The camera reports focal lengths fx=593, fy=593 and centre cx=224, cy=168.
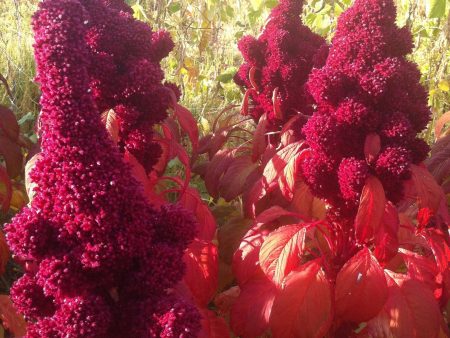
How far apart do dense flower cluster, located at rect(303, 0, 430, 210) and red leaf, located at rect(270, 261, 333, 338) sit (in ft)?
0.80

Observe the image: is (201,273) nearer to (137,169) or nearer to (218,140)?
(137,169)

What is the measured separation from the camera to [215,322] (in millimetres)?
1640

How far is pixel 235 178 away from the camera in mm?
→ 2197

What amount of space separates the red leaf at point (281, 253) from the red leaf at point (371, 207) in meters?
0.17

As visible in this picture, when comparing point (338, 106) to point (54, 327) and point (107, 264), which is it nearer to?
point (107, 264)

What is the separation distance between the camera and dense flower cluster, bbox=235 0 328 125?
2160 millimetres

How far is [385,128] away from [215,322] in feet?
2.28

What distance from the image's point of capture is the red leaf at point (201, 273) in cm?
163

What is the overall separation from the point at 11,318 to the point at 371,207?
A: 1030 millimetres

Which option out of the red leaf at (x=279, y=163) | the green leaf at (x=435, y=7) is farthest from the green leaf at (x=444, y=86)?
the red leaf at (x=279, y=163)

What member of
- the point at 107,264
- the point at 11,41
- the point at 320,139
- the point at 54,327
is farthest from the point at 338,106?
the point at 11,41

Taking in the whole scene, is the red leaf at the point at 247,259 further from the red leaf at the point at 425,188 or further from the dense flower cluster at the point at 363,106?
the red leaf at the point at 425,188

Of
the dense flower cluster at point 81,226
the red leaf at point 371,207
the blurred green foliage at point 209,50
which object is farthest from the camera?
the blurred green foliage at point 209,50

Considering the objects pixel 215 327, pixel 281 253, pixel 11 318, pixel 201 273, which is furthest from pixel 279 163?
pixel 11 318
